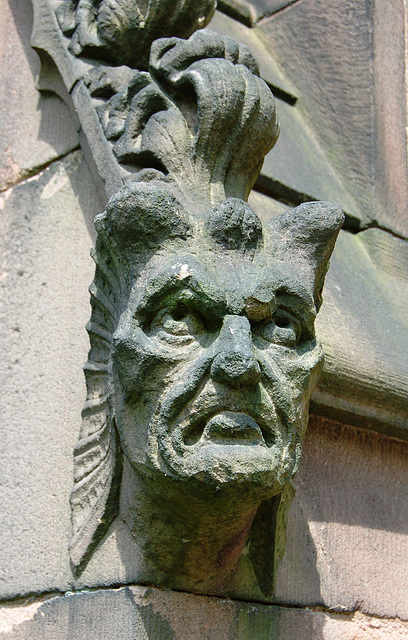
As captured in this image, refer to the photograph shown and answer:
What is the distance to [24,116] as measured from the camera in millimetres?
1825

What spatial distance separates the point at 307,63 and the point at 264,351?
5.03ft

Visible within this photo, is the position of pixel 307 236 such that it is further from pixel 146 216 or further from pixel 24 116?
pixel 24 116

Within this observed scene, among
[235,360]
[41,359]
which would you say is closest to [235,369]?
[235,360]

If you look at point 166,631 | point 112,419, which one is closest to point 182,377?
point 112,419

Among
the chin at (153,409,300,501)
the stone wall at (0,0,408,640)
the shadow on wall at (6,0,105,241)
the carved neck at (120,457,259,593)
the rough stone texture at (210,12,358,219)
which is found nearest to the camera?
the chin at (153,409,300,501)

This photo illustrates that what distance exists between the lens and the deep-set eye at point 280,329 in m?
1.18

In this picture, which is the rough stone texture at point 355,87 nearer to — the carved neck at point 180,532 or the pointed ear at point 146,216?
the pointed ear at point 146,216

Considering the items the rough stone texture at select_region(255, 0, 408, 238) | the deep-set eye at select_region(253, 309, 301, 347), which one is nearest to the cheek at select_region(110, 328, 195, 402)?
the deep-set eye at select_region(253, 309, 301, 347)

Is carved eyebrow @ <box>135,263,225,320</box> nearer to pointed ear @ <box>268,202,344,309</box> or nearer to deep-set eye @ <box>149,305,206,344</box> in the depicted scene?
deep-set eye @ <box>149,305,206,344</box>

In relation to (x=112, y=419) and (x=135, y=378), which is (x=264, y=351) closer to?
(x=135, y=378)

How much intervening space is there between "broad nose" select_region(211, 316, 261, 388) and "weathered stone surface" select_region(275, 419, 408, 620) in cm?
60

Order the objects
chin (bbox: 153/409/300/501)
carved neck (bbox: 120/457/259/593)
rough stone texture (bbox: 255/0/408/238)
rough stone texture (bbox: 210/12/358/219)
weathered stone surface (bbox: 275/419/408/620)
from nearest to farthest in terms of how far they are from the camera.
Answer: chin (bbox: 153/409/300/501) < carved neck (bbox: 120/457/259/593) < weathered stone surface (bbox: 275/419/408/620) < rough stone texture (bbox: 210/12/358/219) < rough stone texture (bbox: 255/0/408/238)

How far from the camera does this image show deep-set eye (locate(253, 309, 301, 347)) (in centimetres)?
118

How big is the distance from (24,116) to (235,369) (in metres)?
1.11
